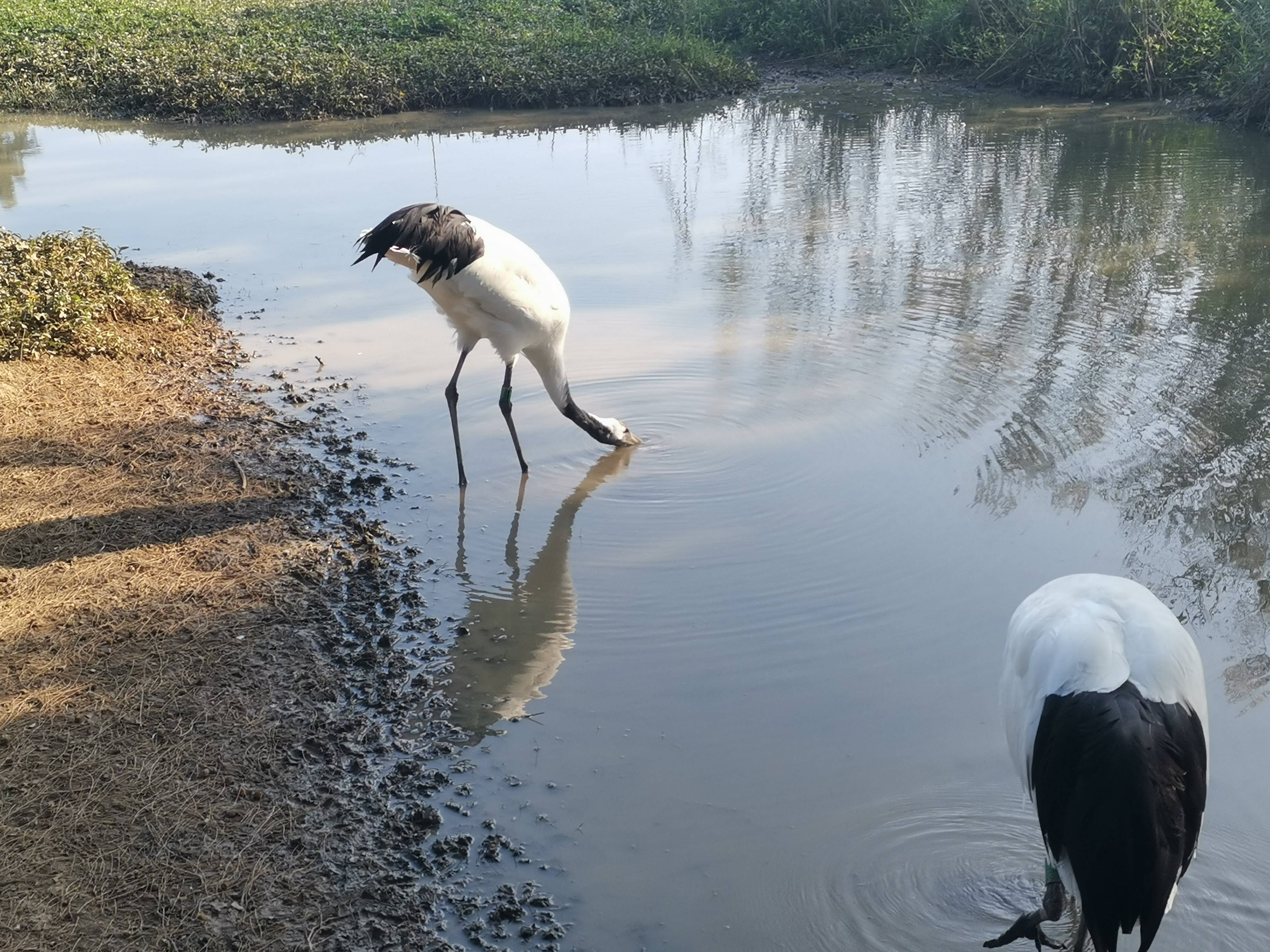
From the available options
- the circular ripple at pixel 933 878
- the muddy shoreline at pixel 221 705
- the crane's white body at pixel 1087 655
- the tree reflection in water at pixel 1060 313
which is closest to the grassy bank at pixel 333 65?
the tree reflection in water at pixel 1060 313

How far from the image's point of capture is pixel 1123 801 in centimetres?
221

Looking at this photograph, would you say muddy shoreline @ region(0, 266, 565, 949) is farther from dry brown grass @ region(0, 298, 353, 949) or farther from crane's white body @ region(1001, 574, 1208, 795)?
crane's white body @ region(1001, 574, 1208, 795)

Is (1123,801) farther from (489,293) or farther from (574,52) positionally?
(574,52)

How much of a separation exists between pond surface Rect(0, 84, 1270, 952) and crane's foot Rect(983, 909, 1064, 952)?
67 millimetres

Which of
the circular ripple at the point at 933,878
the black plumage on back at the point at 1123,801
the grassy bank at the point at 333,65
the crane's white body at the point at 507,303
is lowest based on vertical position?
the circular ripple at the point at 933,878

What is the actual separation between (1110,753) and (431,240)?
12.4ft

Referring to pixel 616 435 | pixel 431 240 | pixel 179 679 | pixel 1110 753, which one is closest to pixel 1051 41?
pixel 616 435

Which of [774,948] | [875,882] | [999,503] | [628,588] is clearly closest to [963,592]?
[999,503]

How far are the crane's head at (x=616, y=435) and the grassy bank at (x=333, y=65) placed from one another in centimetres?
998

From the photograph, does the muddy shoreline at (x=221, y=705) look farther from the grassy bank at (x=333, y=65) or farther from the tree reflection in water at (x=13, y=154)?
the grassy bank at (x=333, y=65)

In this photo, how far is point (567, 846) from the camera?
3219 millimetres

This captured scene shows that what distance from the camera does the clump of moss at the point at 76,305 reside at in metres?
6.40

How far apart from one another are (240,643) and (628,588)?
149 centimetres

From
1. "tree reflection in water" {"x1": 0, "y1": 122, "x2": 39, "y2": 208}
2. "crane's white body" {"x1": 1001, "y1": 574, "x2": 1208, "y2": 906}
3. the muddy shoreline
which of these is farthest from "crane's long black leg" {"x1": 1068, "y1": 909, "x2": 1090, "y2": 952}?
"tree reflection in water" {"x1": 0, "y1": 122, "x2": 39, "y2": 208}
